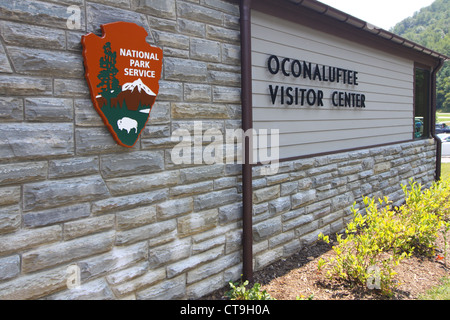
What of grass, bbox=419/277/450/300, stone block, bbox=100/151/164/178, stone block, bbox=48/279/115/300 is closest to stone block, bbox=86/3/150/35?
stone block, bbox=100/151/164/178

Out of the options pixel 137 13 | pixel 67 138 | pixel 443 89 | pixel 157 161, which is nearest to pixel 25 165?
pixel 67 138

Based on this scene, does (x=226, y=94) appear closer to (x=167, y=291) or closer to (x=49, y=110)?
(x=49, y=110)

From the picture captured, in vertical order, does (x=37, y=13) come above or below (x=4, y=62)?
above

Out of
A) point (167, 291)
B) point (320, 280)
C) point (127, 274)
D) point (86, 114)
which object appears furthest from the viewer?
point (320, 280)

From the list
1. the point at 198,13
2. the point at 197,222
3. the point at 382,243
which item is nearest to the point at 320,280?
the point at 382,243

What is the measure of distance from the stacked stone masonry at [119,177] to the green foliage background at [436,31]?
290 ft

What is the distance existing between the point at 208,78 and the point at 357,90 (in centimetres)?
355

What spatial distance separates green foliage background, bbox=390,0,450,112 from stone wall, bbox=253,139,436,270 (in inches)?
3328

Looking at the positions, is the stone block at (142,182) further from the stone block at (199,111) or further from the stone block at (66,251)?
the stone block at (199,111)

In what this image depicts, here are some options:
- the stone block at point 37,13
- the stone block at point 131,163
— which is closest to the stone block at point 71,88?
the stone block at point 37,13

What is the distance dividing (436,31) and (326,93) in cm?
11785

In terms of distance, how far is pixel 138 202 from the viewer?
292cm

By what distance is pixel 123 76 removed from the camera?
9.20 ft
